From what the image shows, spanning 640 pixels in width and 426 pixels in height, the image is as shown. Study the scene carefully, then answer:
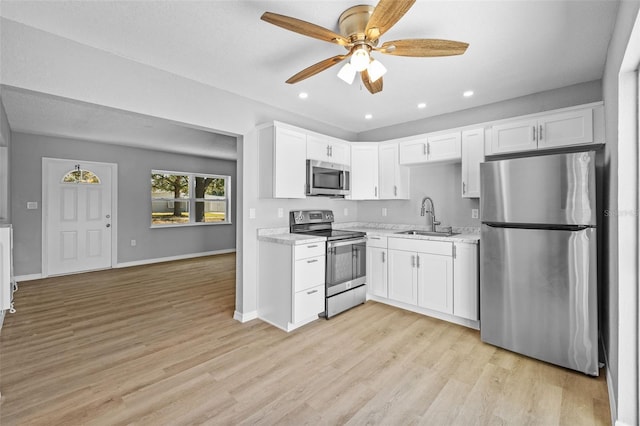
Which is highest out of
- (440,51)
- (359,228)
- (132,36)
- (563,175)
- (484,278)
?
(132,36)

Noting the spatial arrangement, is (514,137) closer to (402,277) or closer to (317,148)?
(402,277)

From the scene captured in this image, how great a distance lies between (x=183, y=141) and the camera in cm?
550

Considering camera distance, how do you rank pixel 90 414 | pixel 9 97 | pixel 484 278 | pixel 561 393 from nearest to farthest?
pixel 90 414 < pixel 561 393 < pixel 484 278 < pixel 9 97

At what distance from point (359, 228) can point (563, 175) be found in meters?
2.79

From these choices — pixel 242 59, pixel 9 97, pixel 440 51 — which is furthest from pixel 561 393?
pixel 9 97

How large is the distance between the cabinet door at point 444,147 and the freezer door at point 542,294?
1.14 metres

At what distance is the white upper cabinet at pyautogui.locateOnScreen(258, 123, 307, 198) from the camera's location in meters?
3.24

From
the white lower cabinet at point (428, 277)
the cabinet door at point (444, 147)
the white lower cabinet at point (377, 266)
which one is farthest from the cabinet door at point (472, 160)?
the white lower cabinet at point (377, 266)

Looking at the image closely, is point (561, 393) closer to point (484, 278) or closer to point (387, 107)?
point (484, 278)

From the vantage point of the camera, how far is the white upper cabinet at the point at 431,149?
11.4ft

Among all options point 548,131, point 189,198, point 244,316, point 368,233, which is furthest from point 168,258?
point 548,131

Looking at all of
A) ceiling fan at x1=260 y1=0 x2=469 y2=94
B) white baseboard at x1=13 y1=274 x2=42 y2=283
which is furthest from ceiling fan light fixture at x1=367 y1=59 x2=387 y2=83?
white baseboard at x1=13 y1=274 x2=42 y2=283

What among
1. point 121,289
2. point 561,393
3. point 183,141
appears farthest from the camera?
point 183,141

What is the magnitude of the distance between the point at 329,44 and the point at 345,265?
233 centimetres
